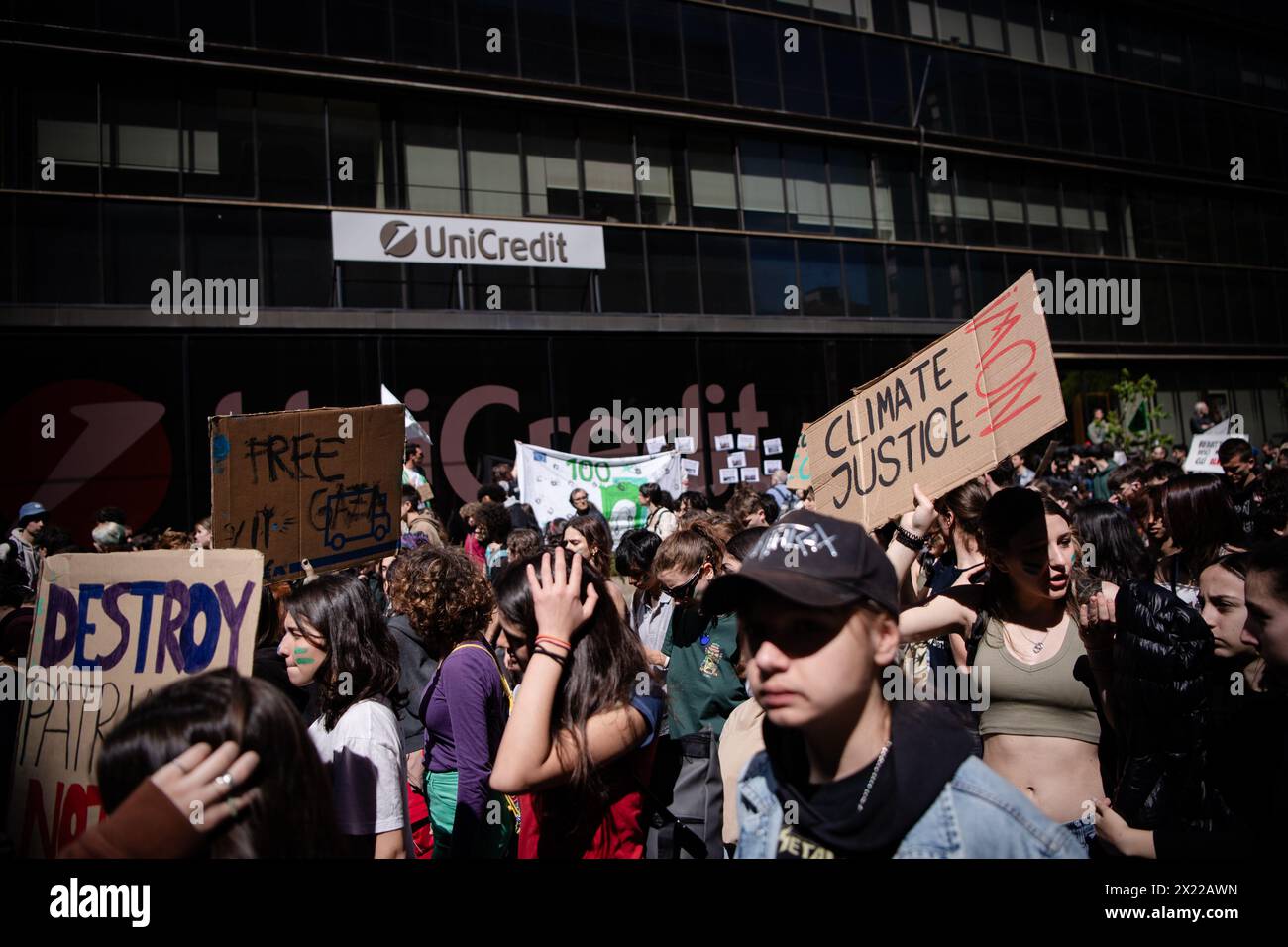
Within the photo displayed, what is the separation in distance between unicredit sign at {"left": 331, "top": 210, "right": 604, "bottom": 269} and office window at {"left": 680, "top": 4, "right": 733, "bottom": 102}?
4035 mm

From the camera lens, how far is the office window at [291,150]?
15.0m

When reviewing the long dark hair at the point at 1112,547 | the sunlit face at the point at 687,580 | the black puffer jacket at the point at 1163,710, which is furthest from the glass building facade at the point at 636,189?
the black puffer jacket at the point at 1163,710

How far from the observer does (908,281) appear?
785 inches

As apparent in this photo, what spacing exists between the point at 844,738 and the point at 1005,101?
23.1 metres

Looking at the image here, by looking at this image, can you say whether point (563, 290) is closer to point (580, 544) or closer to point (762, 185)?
point (762, 185)

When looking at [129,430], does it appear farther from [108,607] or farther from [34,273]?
[108,607]

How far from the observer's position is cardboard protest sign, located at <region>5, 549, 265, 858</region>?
293 centimetres

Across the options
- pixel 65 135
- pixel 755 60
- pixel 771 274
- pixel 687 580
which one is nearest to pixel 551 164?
Answer: pixel 771 274

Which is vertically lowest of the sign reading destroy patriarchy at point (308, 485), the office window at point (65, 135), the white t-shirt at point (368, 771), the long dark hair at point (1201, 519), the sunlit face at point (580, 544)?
the white t-shirt at point (368, 771)

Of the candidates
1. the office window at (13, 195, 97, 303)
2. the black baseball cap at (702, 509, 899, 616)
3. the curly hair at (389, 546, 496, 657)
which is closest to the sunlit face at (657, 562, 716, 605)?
the curly hair at (389, 546, 496, 657)

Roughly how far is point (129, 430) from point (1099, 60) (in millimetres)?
23638

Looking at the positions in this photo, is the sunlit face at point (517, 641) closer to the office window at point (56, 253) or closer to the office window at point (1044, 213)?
the office window at point (56, 253)

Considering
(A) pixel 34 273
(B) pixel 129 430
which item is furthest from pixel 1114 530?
(A) pixel 34 273

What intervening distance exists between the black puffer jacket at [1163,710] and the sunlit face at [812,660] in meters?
1.50
